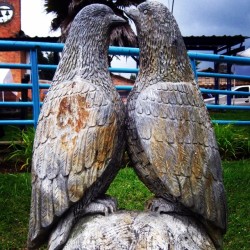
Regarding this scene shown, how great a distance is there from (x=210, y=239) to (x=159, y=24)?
37.0 inches

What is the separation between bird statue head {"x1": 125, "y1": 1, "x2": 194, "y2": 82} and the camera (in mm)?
2082

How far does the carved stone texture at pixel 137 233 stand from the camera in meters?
1.88

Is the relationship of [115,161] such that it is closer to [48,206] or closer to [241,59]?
[48,206]

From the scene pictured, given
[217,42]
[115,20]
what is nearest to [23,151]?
[115,20]

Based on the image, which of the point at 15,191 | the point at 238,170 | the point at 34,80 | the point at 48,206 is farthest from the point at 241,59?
the point at 48,206

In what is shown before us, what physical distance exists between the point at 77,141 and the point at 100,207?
0.29 m

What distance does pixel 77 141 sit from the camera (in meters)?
1.91

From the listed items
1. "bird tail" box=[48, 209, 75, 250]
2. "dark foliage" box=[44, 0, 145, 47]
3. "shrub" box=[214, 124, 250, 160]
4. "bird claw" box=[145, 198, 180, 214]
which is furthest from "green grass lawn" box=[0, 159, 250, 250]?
"dark foliage" box=[44, 0, 145, 47]

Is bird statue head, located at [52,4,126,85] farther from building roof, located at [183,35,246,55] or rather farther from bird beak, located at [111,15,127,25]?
building roof, located at [183,35,246,55]

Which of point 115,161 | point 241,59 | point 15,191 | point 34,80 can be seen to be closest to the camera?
point 115,161

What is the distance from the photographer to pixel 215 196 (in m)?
2.01

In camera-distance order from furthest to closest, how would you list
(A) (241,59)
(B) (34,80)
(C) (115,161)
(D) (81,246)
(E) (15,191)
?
(A) (241,59) → (B) (34,80) → (E) (15,191) → (C) (115,161) → (D) (81,246)

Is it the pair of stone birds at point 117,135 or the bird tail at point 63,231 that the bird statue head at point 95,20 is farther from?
the bird tail at point 63,231

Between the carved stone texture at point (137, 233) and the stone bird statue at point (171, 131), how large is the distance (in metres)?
0.06
